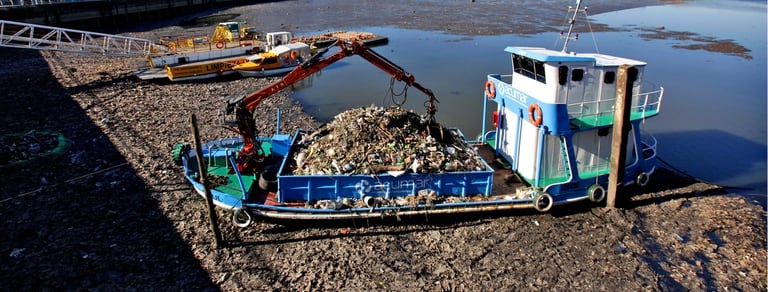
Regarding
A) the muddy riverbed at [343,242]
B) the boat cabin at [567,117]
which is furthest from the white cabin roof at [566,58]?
the muddy riverbed at [343,242]

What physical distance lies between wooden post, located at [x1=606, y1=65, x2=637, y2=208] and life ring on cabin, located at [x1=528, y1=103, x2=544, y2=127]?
1685 mm

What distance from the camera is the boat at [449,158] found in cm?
941

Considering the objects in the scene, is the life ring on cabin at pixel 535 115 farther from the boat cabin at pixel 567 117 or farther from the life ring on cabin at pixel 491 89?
the life ring on cabin at pixel 491 89

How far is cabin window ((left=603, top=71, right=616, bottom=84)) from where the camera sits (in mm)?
10009

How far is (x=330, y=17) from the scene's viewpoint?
Answer: 52.2 metres

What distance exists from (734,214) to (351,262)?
9.17 metres

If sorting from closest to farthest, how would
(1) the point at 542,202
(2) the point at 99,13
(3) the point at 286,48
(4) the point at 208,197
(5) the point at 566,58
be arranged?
(4) the point at 208,197 < (5) the point at 566,58 < (1) the point at 542,202 < (3) the point at 286,48 < (2) the point at 99,13

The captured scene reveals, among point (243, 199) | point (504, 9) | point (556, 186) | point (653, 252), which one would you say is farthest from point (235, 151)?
point (504, 9)

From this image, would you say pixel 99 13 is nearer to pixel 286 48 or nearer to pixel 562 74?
pixel 286 48

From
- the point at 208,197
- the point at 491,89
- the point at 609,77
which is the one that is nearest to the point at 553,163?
the point at 609,77

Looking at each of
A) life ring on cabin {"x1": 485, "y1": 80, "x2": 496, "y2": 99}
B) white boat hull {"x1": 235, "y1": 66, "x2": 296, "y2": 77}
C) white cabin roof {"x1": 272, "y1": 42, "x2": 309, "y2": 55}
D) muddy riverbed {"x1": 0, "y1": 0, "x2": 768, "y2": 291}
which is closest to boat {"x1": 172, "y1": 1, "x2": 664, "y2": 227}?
life ring on cabin {"x1": 485, "y1": 80, "x2": 496, "y2": 99}

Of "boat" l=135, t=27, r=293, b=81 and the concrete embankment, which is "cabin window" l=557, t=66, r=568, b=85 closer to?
"boat" l=135, t=27, r=293, b=81

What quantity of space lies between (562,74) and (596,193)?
2775 mm

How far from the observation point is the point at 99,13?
40.7 meters
